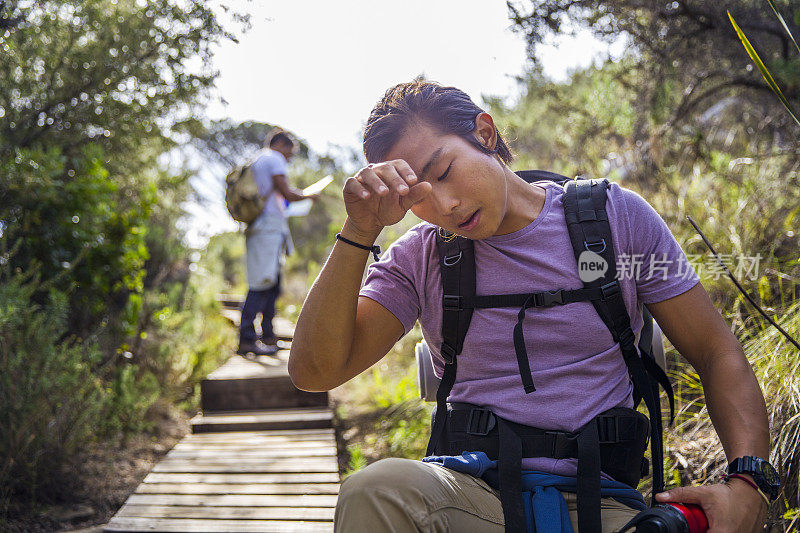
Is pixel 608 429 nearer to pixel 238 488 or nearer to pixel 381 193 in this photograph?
pixel 381 193

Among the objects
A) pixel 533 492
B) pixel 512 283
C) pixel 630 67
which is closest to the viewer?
pixel 533 492

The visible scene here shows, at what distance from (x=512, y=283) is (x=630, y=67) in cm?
422

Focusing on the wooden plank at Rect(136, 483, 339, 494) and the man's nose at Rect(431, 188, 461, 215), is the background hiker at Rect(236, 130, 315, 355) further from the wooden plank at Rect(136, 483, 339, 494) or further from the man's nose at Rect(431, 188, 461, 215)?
the man's nose at Rect(431, 188, 461, 215)

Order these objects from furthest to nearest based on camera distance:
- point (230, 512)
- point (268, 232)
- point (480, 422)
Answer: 1. point (268, 232)
2. point (230, 512)
3. point (480, 422)

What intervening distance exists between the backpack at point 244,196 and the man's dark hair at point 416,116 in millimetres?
4092

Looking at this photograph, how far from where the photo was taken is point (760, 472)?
1.49 m

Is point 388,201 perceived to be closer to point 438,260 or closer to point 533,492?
point 438,260

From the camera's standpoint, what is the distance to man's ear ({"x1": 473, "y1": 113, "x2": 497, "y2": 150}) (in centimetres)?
185

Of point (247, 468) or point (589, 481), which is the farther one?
point (247, 468)

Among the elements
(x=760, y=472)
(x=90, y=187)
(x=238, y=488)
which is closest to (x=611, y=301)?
(x=760, y=472)

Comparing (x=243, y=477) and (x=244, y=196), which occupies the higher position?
(x=244, y=196)

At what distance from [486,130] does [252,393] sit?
3804 mm

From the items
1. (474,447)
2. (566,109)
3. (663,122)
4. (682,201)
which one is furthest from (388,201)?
(566,109)

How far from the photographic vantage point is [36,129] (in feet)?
15.9
